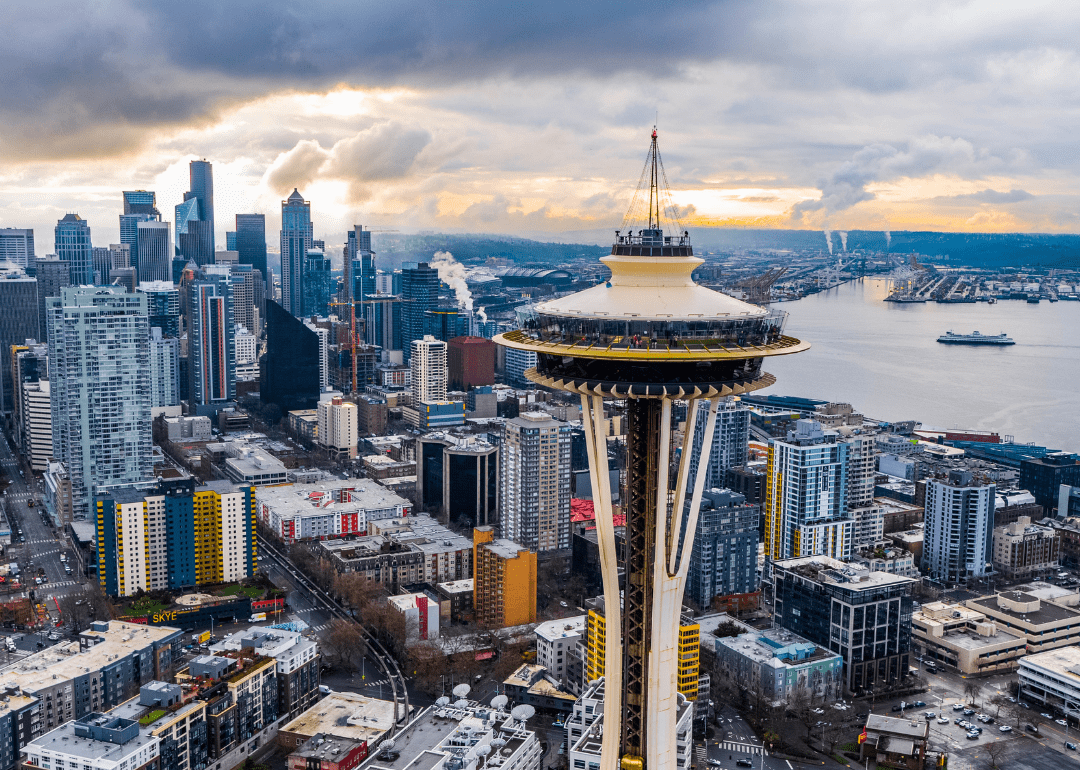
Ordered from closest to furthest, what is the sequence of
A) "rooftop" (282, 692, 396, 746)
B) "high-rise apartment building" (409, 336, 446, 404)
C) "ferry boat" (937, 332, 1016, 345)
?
"rooftop" (282, 692, 396, 746), "high-rise apartment building" (409, 336, 446, 404), "ferry boat" (937, 332, 1016, 345)

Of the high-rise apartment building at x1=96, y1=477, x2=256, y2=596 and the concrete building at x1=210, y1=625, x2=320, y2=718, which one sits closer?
the concrete building at x1=210, y1=625, x2=320, y2=718

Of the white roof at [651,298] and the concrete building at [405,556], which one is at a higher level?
the white roof at [651,298]

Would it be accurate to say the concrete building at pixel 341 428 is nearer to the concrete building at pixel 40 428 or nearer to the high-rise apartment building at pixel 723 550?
the concrete building at pixel 40 428

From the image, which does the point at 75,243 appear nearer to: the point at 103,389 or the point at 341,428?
the point at 341,428

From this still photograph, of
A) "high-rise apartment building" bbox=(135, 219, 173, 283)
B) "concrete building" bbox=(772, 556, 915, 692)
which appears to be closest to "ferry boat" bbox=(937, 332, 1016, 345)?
"concrete building" bbox=(772, 556, 915, 692)

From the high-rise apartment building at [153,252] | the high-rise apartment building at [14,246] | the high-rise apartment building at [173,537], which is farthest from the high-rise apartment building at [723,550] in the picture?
the high-rise apartment building at [153,252]

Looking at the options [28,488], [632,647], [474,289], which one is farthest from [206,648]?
[474,289]

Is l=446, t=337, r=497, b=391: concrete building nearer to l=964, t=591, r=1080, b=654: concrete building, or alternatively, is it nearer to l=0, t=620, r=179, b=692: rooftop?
l=964, t=591, r=1080, b=654: concrete building
